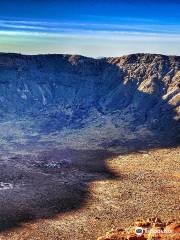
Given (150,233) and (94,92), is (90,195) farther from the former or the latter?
(94,92)

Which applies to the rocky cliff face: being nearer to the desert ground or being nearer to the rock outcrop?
the desert ground

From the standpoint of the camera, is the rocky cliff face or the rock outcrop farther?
the rocky cliff face

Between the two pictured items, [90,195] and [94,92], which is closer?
[90,195]

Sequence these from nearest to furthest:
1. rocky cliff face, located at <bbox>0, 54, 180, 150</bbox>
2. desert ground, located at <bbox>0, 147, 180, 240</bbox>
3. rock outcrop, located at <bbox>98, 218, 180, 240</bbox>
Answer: rock outcrop, located at <bbox>98, 218, 180, 240</bbox>
desert ground, located at <bbox>0, 147, 180, 240</bbox>
rocky cliff face, located at <bbox>0, 54, 180, 150</bbox>

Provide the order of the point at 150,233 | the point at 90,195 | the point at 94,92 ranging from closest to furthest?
the point at 150,233, the point at 90,195, the point at 94,92

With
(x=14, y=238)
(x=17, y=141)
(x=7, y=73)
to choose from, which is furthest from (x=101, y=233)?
(x=7, y=73)

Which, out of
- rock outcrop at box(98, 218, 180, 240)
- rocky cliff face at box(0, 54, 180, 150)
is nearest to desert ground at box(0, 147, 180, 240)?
rock outcrop at box(98, 218, 180, 240)

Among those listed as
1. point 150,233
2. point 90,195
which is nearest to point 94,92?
point 90,195

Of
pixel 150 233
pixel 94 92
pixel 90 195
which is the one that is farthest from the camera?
pixel 94 92
